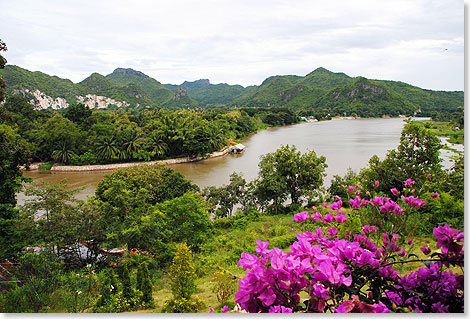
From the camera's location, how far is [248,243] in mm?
5840

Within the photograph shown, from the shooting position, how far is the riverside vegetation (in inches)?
31.1

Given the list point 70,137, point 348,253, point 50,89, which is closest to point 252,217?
point 348,253

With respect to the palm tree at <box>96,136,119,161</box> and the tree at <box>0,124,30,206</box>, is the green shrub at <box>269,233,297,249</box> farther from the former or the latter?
the palm tree at <box>96,136,119,161</box>

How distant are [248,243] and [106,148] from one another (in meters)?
14.0

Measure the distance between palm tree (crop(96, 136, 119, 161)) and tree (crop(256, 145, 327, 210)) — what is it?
458 inches

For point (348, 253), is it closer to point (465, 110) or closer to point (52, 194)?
point (465, 110)

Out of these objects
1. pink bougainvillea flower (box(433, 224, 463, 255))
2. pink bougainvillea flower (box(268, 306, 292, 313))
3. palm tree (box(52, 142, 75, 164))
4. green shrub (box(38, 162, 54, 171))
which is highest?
pink bougainvillea flower (box(433, 224, 463, 255))

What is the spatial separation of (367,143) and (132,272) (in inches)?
672

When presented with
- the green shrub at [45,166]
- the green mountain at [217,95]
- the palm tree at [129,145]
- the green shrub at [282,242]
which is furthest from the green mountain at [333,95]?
the green shrub at [45,166]

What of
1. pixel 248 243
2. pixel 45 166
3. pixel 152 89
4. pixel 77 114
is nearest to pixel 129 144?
pixel 45 166

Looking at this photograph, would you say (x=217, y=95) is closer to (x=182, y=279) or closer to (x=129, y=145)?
(x=129, y=145)

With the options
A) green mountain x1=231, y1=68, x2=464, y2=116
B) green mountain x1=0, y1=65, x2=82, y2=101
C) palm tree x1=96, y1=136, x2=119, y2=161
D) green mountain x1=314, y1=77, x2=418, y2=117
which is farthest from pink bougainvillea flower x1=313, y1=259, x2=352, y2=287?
green mountain x1=314, y1=77, x2=418, y2=117

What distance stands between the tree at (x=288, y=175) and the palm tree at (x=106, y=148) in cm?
1163

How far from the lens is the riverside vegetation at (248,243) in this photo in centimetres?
79
